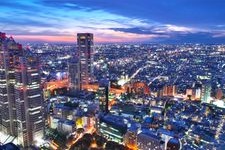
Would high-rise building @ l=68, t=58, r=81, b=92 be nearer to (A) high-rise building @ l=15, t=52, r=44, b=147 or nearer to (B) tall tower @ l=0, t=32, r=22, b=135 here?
(B) tall tower @ l=0, t=32, r=22, b=135

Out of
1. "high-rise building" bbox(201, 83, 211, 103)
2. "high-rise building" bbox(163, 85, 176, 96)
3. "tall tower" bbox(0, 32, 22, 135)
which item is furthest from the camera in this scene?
"high-rise building" bbox(163, 85, 176, 96)

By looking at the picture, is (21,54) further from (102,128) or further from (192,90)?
(192,90)

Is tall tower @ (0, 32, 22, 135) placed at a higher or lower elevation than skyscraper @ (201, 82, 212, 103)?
higher

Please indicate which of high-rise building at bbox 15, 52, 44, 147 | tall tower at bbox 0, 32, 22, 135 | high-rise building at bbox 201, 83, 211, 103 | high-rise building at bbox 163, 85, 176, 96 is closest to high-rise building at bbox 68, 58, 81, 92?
high-rise building at bbox 163, 85, 176, 96

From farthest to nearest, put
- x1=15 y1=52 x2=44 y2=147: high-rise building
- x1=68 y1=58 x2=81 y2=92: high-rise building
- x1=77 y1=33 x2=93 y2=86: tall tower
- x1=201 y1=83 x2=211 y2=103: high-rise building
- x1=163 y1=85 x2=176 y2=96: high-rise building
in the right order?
x1=77 y1=33 x2=93 y2=86: tall tower, x1=68 y1=58 x2=81 y2=92: high-rise building, x1=163 y1=85 x2=176 y2=96: high-rise building, x1=201 y1=83 x2=211 y2=103: high-rise building, x1=15 y1=52 x2=44 y2=147: high-rise building

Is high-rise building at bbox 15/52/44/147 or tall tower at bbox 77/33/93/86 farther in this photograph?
tall tower at bbox 77/33/93/86

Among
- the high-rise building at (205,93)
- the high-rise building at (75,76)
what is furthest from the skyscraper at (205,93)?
the high-rise building at (75,76)

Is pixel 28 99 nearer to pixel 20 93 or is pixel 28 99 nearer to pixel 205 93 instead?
pixel 20 93
